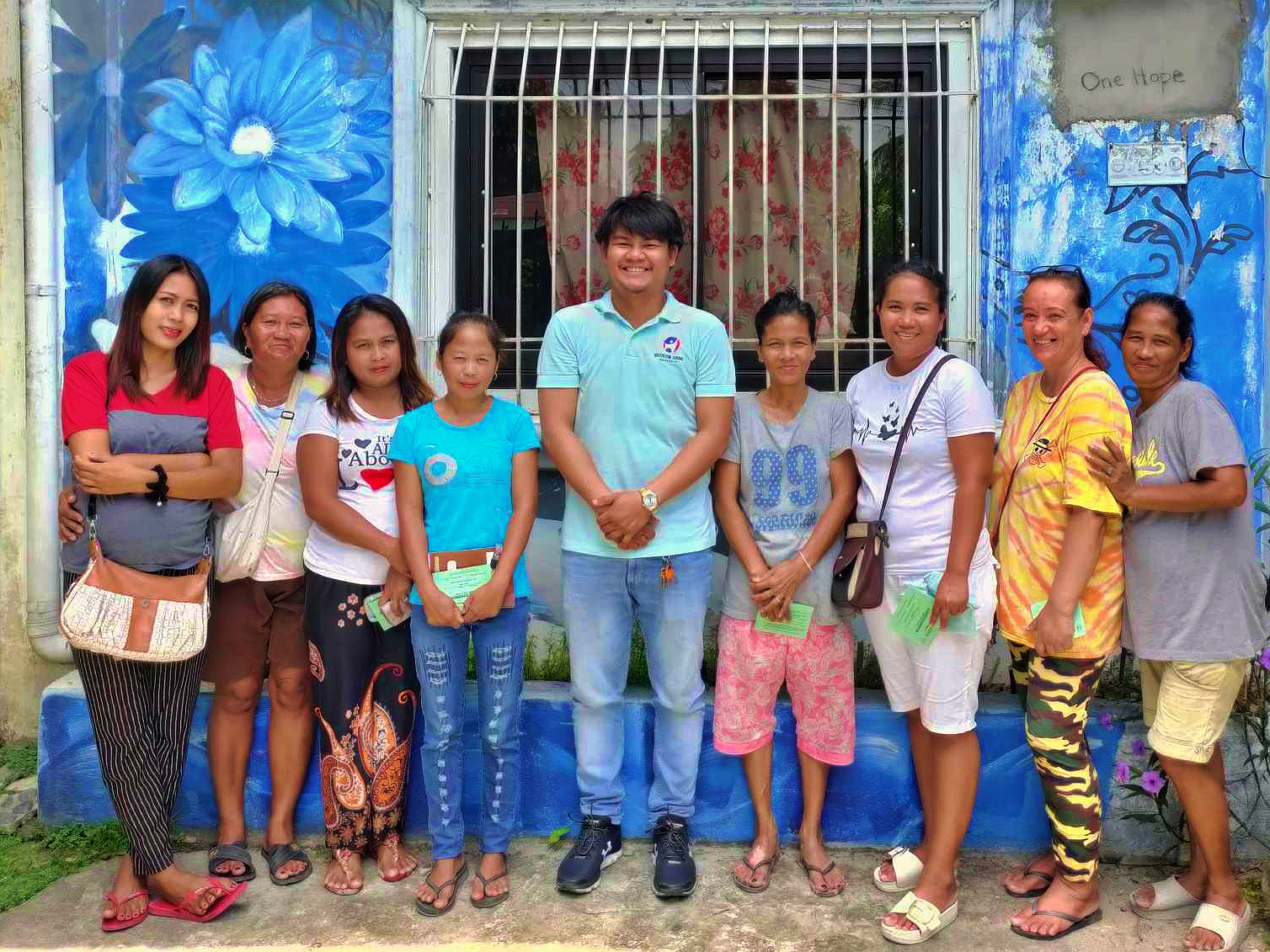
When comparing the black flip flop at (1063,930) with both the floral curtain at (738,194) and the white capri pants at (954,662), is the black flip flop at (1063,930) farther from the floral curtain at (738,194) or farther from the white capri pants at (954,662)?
the floral curtain at (738,194)

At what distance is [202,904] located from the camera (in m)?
3.08

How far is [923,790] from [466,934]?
1434 mm

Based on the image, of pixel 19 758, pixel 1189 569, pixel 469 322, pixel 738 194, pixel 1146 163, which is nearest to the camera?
pixel 1189 569

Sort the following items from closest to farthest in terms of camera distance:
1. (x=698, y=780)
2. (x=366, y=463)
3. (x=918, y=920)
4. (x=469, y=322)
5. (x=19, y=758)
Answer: (x=918, y=920) < (x=469, y=322) < (x=366, y=463) < (x=698, y=780) < (x=19, y=758)

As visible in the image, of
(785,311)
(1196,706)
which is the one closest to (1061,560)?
(1196,706)

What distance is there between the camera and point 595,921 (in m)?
3.08

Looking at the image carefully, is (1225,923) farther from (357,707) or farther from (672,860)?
(357,707)

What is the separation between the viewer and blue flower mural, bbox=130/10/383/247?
417cm

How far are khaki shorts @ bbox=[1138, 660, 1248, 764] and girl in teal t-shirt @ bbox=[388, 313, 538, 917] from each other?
6.01 ft

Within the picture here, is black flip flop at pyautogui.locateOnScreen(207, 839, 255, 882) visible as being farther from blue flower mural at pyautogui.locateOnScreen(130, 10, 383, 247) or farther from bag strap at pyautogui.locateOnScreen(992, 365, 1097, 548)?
bag strap at pyautogui.locateOnScreen(992, 365, 1097, 548)

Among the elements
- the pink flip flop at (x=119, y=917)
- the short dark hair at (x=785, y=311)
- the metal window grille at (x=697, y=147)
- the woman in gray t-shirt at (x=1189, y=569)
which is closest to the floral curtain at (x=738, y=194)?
the metal window grille at (x=697, y=147)

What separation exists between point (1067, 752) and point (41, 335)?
12.9 feet

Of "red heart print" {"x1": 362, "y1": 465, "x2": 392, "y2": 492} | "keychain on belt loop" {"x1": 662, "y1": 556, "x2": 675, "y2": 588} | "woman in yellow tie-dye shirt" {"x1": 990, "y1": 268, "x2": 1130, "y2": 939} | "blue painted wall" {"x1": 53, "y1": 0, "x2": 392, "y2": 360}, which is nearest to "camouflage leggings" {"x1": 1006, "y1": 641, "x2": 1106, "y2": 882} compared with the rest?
"woman in yellow tie-dye shirt" {"x1": 990, "y1": 268, "x2": 1130, "y2": 939}

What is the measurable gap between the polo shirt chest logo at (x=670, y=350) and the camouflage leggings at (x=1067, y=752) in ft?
4.41
